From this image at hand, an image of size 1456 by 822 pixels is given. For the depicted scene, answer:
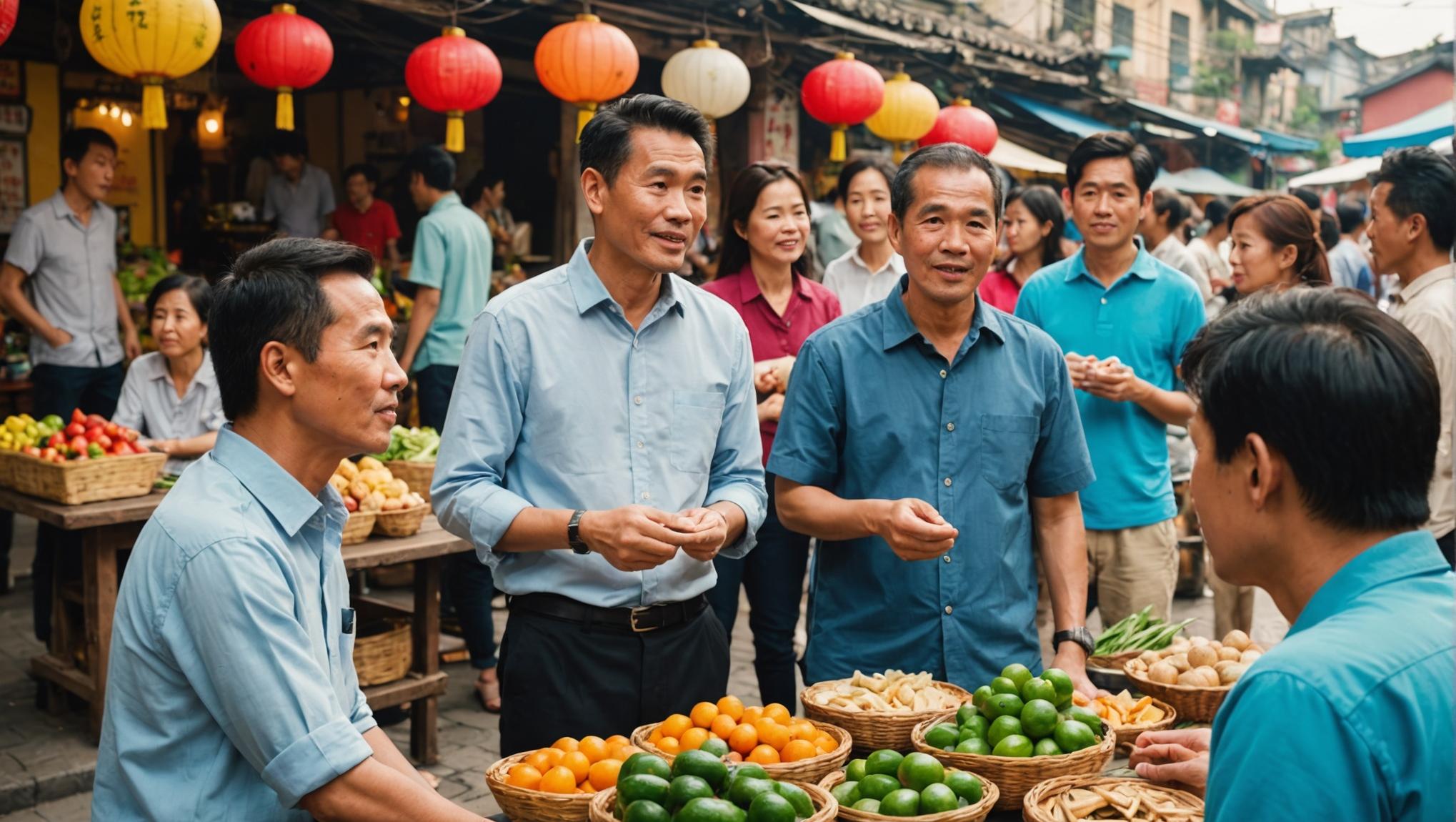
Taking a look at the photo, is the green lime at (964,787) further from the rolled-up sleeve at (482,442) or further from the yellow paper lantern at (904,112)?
the yellow paper lantern at (904,112)

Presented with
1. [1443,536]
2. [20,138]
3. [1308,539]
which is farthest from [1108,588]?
[20,138]

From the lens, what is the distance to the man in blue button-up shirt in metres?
3.13

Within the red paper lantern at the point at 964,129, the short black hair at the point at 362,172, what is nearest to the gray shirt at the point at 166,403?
the short black hair at the point at 362,172

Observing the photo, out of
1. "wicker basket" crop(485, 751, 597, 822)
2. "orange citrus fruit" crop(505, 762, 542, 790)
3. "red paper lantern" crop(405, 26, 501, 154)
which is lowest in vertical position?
"wicker basket" crop(485, 751, 597, 822)

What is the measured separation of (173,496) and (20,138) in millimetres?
9419

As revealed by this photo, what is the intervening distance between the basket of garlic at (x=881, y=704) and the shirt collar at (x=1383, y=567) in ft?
4.37

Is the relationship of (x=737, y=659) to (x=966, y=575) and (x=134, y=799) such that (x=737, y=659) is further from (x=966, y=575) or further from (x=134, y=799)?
(x=134, y=799)

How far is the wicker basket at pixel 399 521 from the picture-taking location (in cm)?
507

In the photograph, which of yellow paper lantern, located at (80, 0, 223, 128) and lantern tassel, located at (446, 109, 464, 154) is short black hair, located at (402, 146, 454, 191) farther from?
yellow paper lantern, located at (80, 0, 223, 128)

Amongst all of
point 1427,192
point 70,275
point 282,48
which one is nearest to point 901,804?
point 1427,192

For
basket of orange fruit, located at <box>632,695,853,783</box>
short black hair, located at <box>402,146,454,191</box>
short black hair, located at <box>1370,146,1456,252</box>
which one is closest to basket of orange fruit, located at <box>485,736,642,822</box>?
basket of orange fruit, located at <box>632,695,853,783</box>

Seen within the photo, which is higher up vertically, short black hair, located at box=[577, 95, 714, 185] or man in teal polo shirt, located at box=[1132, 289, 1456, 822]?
short black hair, located at box=[577, 95, 714, 185]

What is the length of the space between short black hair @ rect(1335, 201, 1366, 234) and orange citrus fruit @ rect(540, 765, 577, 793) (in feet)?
36.8

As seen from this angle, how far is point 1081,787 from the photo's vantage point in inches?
93.7
